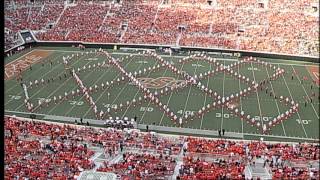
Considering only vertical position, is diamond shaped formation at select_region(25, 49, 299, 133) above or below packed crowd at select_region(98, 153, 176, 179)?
below

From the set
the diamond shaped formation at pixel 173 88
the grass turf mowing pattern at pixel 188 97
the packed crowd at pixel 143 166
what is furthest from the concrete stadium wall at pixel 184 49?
the packed crowd at pixel 143 166

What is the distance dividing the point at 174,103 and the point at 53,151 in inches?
439

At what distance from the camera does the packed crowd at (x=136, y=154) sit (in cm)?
1580

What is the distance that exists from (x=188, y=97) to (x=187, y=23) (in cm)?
1797

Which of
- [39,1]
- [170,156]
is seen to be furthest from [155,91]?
[39,1]

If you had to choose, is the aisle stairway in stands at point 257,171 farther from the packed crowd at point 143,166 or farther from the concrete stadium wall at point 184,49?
the concrete stadium wall at point 184,49

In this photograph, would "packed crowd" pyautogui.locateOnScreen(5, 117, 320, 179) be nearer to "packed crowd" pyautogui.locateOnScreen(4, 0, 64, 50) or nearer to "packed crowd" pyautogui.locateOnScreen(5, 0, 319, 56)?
"packed crowd" pyautogui.locateOnScreen(5, 0, 319, 56)

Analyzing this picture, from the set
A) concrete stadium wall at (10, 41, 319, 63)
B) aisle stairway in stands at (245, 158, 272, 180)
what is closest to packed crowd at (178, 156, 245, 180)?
aisle stairway in stands at (245, 158, 272, 180)

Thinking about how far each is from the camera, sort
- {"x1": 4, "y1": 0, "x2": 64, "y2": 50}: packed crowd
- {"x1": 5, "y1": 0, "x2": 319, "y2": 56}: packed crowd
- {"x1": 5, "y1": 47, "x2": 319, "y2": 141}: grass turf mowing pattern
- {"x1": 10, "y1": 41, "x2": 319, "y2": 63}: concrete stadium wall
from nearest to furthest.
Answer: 1. {"x1": 5, "y1": 47, "x2": 319, "y2": 141}: grass turf mowing pattern
2. {"x1": 10, "y1": 41, "x2": 319, "y2": 63}: concrete stadium wall
3. {"x1": 5, "y1": 0, "x2": 319, "y2": 56}: packed crowd
4. {"x1": 4, "y1": 0, "x2": 64, "y2": 50}: packed crowd

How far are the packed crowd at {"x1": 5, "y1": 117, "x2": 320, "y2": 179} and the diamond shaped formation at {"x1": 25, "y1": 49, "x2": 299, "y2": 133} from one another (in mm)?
5003

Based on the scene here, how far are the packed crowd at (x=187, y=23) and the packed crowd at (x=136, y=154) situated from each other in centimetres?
2241

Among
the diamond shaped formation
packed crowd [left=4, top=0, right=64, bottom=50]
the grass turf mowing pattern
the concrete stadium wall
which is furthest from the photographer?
packed crowd [left=4, top=0, right=64, bottom=50]

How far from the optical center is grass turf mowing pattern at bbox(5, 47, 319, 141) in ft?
82.0

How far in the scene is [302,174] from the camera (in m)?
15.5
